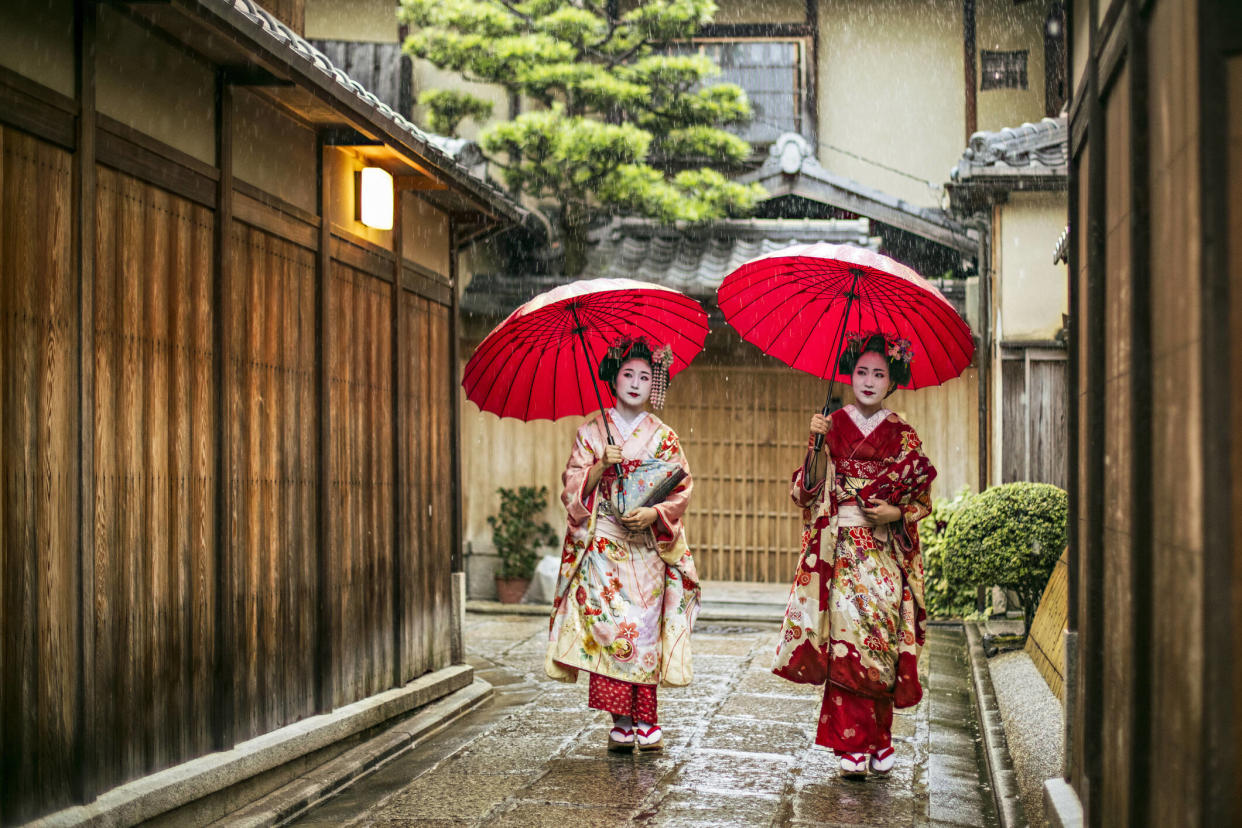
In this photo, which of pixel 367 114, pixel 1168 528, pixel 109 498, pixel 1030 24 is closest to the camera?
pixel 1168 528

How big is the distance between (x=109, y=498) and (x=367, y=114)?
243 centimetres

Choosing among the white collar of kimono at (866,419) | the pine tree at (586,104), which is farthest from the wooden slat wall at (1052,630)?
the pine tree at (586,104)

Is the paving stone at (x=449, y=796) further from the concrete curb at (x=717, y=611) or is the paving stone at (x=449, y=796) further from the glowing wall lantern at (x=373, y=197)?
the concrete curb at (x=717, y=611)

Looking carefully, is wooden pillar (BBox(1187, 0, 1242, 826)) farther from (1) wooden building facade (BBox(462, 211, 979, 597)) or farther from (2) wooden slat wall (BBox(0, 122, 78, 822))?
(1) wooden building facade (BBox(462, 211, 979, 597))

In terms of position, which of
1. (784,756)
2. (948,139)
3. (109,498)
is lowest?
(784,756)

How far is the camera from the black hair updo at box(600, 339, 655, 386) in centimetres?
655

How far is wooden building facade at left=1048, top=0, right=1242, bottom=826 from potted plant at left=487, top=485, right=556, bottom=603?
9.54 metres

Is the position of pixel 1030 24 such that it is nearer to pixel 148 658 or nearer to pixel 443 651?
pixel 443 651

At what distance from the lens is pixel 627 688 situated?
6371 millimetres

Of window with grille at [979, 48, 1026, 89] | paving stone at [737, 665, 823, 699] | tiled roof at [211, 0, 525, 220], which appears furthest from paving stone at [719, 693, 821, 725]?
window with grille at [979, 48, 1026, 89]

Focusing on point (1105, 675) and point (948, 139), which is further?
point (948, 139)

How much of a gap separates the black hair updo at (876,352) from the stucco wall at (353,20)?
482 inches

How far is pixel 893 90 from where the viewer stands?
1675 centimetres

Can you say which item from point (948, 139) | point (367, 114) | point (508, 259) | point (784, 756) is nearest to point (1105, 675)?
point (784, 756)
